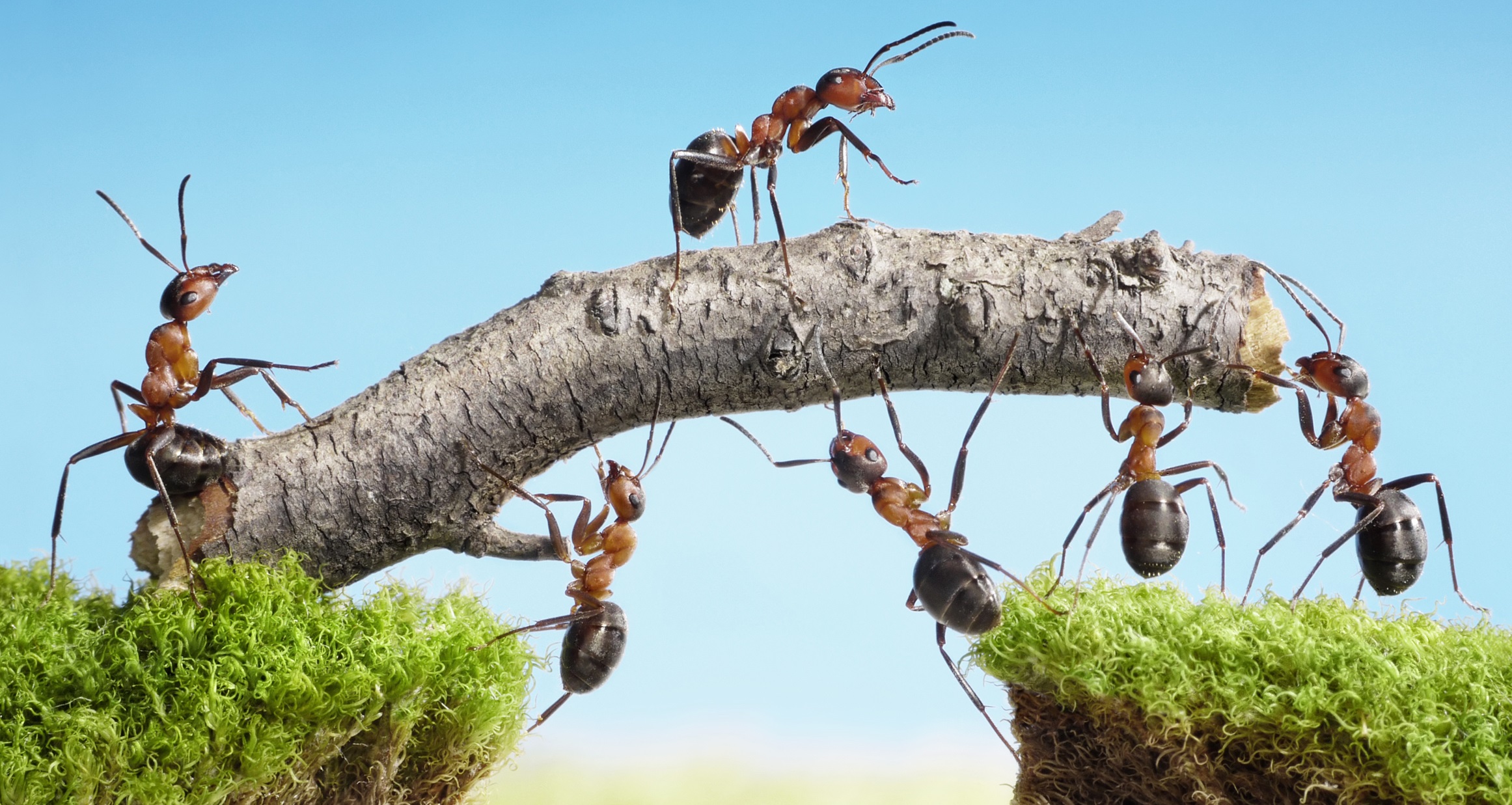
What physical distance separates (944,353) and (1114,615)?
82 cm

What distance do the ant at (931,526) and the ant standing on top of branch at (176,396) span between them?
1394 millimetres

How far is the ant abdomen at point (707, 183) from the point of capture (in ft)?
10.3

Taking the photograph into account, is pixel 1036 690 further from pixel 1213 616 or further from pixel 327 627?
pixel 327 627

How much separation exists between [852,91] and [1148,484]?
142cm

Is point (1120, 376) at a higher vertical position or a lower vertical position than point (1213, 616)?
higher

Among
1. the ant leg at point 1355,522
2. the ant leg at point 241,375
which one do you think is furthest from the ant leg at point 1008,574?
the ant leg at point 241,375

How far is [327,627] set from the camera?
2.61m

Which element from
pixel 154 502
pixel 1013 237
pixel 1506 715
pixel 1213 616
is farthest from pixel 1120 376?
pixel 154 502

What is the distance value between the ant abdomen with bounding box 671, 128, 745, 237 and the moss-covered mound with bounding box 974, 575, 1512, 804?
1479mm

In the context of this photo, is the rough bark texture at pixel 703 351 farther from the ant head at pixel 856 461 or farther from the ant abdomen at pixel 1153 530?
the ant abdomen at pixel 1153 530

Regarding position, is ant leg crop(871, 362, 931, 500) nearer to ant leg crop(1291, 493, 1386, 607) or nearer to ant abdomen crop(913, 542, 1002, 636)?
ant abdomen crop(913, 542, 1002, 636)

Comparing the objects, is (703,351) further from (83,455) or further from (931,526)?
(83,455)

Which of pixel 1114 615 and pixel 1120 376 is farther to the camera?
pixel 1120 376

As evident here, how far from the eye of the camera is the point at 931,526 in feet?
9.32
